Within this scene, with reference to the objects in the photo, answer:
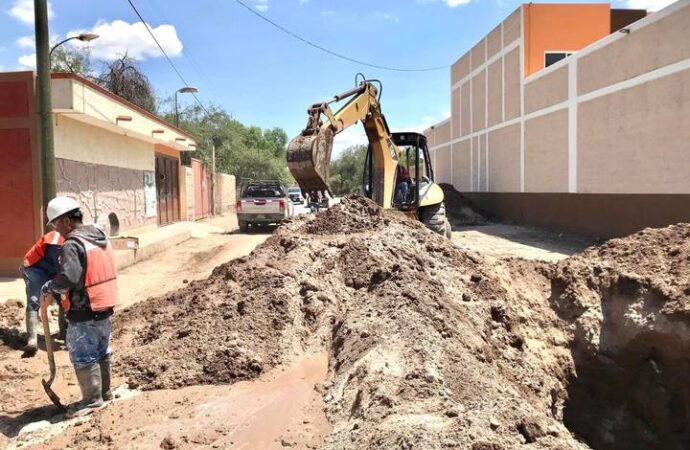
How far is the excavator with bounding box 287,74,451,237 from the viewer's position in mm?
8828

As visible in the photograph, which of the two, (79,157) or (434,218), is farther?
(79,157)

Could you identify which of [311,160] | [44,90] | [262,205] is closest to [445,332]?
[311,160]

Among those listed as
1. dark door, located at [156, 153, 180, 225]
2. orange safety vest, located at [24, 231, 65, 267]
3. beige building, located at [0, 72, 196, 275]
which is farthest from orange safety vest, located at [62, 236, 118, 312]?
dark door, located at [156, 153, 180, 225]

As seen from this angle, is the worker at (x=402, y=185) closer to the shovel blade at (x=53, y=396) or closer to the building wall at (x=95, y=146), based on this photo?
the building wall at (x=95, y=146)

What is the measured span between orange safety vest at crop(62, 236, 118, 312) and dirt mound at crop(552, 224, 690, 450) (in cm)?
504

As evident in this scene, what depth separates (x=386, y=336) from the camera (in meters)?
5.23

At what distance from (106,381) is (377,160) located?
324 inches

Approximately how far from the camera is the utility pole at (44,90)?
8.14m

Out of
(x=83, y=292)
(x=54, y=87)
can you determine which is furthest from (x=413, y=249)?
(x=54, y=87)

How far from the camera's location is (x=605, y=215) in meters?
15.1

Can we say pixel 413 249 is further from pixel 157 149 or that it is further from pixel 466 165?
pixel 466 165

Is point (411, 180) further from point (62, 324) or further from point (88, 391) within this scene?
point (88, 391)

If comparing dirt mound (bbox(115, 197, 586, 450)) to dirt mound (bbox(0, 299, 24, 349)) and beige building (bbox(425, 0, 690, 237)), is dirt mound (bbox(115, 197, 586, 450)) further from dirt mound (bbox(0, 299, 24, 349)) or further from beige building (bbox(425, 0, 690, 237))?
beige building (bbox(425, 0, 690, 237))

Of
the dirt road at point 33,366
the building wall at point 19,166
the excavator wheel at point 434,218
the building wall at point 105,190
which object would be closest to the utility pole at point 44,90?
the dirt road at point 33,366
